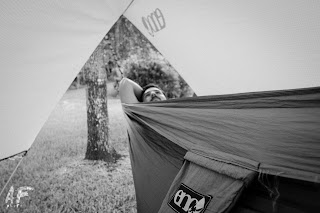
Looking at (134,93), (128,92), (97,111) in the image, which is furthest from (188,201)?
(97,111)

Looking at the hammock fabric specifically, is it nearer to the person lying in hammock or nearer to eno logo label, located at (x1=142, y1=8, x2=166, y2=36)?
the person lying in hammock

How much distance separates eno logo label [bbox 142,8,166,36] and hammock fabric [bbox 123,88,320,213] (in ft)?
2.24

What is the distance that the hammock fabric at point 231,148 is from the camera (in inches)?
25.6

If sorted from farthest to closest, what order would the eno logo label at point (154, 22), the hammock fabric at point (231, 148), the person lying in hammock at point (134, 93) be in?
the person lying in hammock at point (134, 93), the eno logo label at point (154, 22), the hammock fabric at point (231, 148)

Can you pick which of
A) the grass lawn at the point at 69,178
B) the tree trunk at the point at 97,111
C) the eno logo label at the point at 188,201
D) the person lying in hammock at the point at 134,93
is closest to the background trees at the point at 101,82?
the tree trunk at the point at 97,111

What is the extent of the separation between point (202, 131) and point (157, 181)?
1.05 feet

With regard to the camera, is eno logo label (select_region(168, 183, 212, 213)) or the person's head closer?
eno logo label (select_region(168, 183, 212, 213))

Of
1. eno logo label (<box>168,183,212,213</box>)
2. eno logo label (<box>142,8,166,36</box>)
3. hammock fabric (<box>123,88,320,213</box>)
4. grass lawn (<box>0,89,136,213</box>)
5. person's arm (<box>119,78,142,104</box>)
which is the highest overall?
eno logo label (<box>142,8,166,36</box>)

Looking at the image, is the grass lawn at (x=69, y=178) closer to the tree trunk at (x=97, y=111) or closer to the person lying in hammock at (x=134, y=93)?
the tree trunk at (x=97, y=111)

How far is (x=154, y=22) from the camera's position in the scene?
1.65m

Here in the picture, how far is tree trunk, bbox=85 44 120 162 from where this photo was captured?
8.40ft

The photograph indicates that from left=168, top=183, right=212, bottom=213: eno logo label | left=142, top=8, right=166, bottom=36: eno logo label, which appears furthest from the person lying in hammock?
left=168, top=183, right=212, bottom=213: eno logo label

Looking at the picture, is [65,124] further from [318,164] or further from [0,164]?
[318,164]

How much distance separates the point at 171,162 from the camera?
102cm
